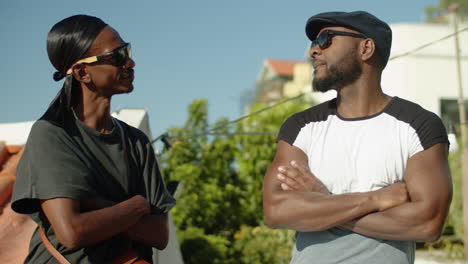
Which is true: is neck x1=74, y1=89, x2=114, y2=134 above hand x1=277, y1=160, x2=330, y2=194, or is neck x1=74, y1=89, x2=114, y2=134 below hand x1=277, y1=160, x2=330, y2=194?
above

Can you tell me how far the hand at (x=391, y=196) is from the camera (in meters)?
2.37

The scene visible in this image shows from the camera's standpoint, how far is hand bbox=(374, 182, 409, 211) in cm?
237

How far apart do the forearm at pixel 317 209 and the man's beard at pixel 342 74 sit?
516 mm

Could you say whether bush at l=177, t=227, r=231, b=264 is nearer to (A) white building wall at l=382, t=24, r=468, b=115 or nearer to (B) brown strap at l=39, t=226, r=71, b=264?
(B) brown strap at l=39, t=226, r=71, b=264

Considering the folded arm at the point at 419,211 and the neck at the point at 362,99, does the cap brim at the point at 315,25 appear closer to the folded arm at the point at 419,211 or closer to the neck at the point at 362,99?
the neck at the point at 362,99

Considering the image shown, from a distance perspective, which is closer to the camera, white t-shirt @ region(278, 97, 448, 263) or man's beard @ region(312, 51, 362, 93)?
white t-shirt @ region(278, 97, 448, 263)

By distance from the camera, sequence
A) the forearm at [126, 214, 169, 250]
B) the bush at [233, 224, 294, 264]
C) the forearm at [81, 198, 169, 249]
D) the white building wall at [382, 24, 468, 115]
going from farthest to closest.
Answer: the white building wall at [382, 24, 468, 115] → the bush at [233, 224, 294, 264] → the forearm at [126, 214, 169, 250] → the forearm at [81, 198, 169, 249]

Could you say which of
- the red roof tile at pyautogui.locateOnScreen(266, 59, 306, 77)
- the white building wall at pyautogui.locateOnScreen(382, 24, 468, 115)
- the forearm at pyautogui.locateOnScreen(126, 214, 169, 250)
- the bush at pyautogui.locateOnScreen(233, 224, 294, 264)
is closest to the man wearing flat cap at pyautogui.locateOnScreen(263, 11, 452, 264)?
the forearm at pyautogui.locateOnScreen(126, 214, 169, 250)

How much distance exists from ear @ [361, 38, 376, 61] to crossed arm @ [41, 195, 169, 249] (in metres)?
1.16

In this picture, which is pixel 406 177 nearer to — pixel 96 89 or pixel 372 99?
pixel 372 99

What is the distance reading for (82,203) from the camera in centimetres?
238

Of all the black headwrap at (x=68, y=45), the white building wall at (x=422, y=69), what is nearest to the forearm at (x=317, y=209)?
the black headwrap at (x=68, y=45)

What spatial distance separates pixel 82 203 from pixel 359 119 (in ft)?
4.02

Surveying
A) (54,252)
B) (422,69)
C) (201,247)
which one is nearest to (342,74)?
(54,252)
